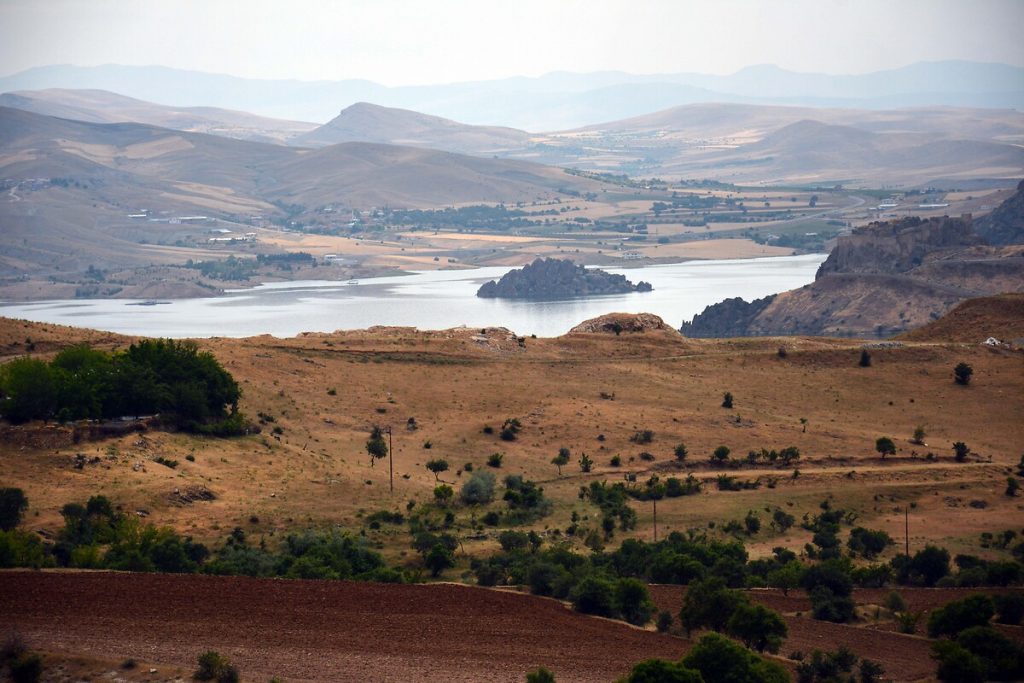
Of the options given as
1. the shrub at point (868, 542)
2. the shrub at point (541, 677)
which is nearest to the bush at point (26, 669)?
the shrub at point (541, 677)

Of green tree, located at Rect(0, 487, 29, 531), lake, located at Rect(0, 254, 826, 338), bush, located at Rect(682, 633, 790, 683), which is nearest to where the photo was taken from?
bush, located at Rect(682, 633, 790, 683)

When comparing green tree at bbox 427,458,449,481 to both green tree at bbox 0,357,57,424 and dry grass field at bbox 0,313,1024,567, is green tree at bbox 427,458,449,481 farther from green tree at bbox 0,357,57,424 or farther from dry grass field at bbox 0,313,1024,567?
green tree at bbox 0,357,57,424

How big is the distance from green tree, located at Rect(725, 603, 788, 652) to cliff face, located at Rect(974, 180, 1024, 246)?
129 meters

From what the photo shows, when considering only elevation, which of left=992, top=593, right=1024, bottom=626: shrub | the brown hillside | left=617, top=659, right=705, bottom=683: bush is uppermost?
the brown hillside

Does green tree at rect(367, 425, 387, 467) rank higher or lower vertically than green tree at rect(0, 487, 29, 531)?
lower

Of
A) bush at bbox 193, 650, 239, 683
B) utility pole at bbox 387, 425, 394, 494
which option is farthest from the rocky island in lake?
bush at bbox 193, 650, 239, 683

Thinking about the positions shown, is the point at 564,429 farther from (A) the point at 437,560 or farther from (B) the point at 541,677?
(B) the point at 541,677

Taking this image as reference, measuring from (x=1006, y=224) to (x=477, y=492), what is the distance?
12433cm

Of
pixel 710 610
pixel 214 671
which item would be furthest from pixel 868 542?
pixel 214 671

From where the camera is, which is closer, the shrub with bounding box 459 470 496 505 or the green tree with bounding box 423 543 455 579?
the green tree with bounding box 423 543 455 579

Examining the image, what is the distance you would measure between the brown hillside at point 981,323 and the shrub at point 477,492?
33.6m

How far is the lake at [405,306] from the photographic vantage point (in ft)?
373

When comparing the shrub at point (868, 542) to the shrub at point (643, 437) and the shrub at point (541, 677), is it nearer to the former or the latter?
the shrub at point (643, 437)

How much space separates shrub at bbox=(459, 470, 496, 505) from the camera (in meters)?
39.8
